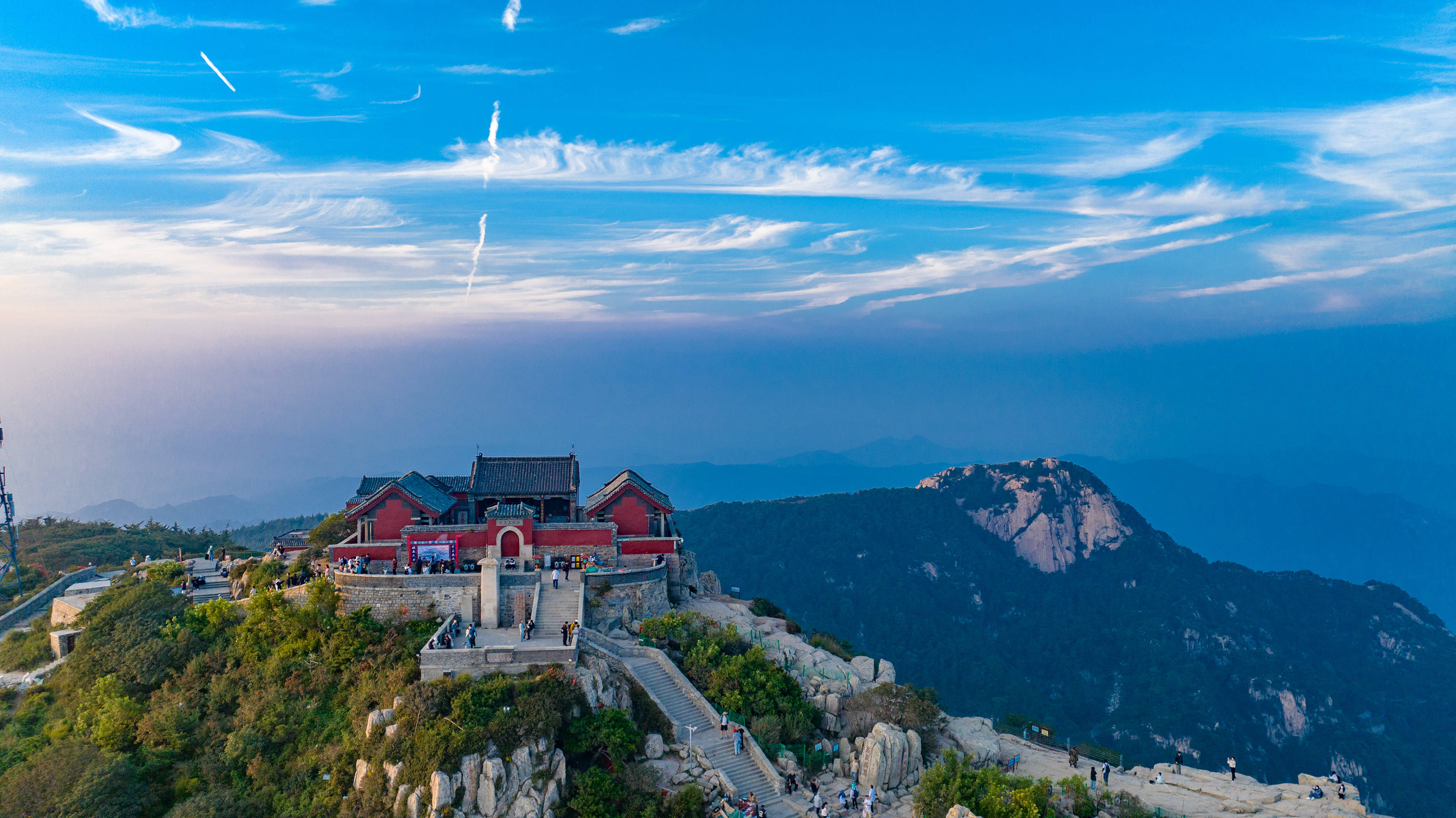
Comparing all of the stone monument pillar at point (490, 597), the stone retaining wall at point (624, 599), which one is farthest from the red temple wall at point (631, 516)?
the stone monument pillar at point (490, 597)

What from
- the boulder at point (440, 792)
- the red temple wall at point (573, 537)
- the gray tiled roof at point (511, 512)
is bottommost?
the boulder at point (440, 792)

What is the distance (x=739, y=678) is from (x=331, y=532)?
28.9 meters

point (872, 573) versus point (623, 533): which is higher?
A: point (623, 533)

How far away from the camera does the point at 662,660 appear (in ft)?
134

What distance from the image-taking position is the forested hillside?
8812 cm

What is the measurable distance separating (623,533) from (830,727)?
17.7 m

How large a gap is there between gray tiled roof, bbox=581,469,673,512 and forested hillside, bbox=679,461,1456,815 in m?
51.9

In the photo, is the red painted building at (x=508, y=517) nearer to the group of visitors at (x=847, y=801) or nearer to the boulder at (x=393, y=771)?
the boulder at (x=393, y=771)

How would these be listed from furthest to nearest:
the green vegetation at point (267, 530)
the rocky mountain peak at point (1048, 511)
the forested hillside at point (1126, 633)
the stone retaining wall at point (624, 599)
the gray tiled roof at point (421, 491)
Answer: the rocky mountain peak at point (1048, 511), the green vegetation at point (267, 530), the forested hillside at point (1126, 633), the gray tiled roof at point (421, 491), the stone retaining wall at point (624, 599)

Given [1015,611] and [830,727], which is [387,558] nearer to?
[830,727]

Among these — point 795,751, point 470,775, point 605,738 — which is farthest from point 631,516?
point 470,775

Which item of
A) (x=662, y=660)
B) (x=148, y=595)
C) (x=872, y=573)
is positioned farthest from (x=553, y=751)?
(x=872, y=573)

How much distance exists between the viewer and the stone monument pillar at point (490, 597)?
42.8m

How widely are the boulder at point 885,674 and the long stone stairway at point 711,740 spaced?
Answer: 12715 millimetres
